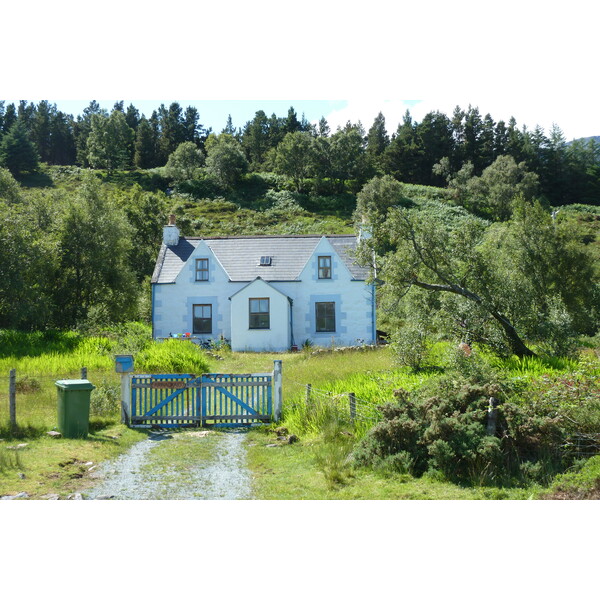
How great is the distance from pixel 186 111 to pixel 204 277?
134ft

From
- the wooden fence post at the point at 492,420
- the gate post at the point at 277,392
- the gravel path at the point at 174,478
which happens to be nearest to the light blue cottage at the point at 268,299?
the gate post at the point at 277,392

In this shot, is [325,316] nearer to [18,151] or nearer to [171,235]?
[171,235]

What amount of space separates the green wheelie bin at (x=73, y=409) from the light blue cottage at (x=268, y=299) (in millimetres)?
14551

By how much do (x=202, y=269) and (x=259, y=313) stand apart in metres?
3.61

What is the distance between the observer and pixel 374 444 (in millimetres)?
7641

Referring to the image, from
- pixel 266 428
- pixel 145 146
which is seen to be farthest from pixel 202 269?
pixel 145 146

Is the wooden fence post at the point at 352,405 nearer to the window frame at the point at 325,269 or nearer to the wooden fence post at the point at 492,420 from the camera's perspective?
the wooden fence post at the point at 492,420

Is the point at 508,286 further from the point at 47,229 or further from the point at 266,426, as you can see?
the point at 47,229

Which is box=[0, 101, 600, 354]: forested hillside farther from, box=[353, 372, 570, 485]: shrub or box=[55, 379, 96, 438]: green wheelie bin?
box=[55, 379, 96, 438]: green wheelie bin

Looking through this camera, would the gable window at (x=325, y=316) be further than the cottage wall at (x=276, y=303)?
Yes

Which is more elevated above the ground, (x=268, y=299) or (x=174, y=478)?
(x=268, y=299)

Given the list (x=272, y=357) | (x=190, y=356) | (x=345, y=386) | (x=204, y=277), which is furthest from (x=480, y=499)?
(x=204, y=277)

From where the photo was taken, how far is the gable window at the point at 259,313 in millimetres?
24406

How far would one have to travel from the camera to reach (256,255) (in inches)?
1040
